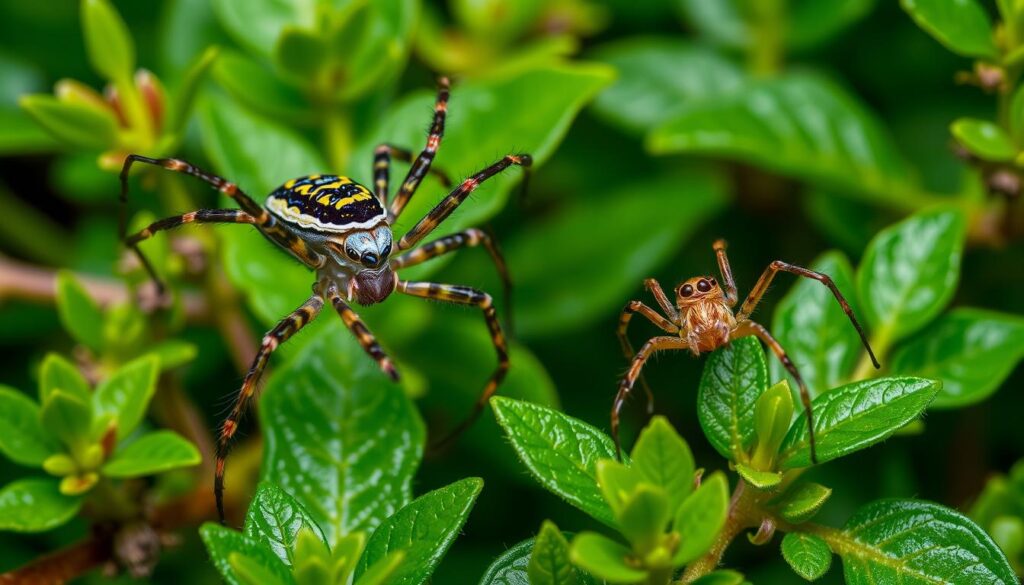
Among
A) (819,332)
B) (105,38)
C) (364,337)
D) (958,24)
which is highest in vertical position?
(105,38)

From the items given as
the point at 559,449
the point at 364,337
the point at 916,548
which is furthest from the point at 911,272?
the point at 364,337

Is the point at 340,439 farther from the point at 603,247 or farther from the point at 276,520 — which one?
the point at 603,247

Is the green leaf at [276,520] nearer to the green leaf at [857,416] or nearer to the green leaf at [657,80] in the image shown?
the green leaf at [857,416]

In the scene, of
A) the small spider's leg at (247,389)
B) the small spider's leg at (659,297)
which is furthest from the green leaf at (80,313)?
the small spider's leg at (659,297)

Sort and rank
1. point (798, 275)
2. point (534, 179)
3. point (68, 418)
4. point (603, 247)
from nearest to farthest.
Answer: point (68, 418) < point (798, 275) < point (603, 247) < point (534, 179)

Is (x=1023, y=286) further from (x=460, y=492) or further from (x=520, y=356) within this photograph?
(x=460, y=492)

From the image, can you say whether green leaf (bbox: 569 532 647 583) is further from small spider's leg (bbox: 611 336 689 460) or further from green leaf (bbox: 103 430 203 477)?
green leaf (bbox: 103 430 203 477)
